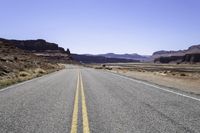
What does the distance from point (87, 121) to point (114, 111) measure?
1.78m

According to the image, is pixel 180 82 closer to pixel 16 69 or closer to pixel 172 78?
pixel 172 78

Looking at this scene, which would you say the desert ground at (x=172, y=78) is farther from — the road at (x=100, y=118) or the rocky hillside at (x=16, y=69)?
the rocky hillside at (x=16, y=69)

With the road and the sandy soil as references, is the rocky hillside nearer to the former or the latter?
the road

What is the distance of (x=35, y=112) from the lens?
28.1 feet

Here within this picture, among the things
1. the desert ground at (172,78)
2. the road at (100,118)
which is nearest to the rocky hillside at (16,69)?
the road at (100,118)

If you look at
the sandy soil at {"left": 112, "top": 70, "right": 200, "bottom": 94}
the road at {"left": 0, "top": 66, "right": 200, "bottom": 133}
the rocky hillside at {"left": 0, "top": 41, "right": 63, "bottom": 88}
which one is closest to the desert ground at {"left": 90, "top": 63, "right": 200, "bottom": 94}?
the sandy soil at {"left": 112, "top": 70, "right": 200, "bottom": 94}

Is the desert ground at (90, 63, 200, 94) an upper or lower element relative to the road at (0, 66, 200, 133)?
lower

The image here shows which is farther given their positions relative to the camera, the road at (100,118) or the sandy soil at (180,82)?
the sandy soil at (180,82)

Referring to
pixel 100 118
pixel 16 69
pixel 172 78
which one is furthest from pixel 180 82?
pixel 16 69

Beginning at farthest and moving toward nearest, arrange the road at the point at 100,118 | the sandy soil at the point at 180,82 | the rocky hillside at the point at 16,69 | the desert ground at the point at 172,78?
the rocky hillside at the point at 16,69 < the desert ground at the point at 172,78 < the sandy soil at the point at 180,82 < the road at the point at 100,118

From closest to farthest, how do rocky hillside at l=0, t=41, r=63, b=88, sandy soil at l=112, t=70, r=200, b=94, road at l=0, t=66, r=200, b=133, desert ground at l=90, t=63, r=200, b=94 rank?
1. road at l=0, t=66, r=200, b=133
2. sandy soil at l=112, t=70, r=200, b=94
3. desert ground at l=90, t=63, r=200, b=94
4. rocky hillside at l=0, t=41, r=63, b=88

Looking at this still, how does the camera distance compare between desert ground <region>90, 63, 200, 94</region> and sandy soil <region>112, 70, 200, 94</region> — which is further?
desert ground <region>90, 63, 200, 94</region>

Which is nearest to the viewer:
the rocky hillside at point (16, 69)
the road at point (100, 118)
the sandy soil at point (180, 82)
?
the road at point (100, 118)

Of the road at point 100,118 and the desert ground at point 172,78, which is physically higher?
the road at point 100,118
